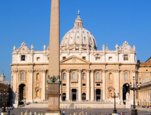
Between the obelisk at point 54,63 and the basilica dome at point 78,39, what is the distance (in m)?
79.5

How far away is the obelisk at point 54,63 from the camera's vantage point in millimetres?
22172

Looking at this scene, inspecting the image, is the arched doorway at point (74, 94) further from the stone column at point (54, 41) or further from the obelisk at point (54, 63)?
the stone column at point (54, 41)

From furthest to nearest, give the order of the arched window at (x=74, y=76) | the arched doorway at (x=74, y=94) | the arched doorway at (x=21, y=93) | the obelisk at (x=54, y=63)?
the arched doorway at (x=21, y=93)
the arched doorway at (x=74, y=94)
the arched window at (x=74, y=76)
the obelisk at (x=54, y=63)

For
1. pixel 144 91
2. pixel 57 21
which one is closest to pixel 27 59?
pixel 144 91

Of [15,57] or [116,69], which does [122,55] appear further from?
[15,57]

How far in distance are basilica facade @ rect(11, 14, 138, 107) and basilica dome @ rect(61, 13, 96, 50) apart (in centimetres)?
1647

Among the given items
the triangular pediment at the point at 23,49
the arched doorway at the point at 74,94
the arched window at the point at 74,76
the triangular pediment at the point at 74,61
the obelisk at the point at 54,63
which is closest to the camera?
the obelisk at the point at 54,63

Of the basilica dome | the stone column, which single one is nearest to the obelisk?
the stone column

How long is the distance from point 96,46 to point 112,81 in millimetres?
24180

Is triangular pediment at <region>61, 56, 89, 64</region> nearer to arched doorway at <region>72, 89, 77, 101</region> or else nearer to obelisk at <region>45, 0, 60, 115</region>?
arched doorway at <region>72, 89, 77, 101</region>

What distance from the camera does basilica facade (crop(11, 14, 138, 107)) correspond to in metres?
85.2

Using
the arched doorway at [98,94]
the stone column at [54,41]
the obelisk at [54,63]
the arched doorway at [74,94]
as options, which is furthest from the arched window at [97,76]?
the stone column at [54,41]

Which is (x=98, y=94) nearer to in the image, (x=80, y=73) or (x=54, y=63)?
(x=80, y=73)

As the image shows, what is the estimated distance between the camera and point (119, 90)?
8488 centimetres
